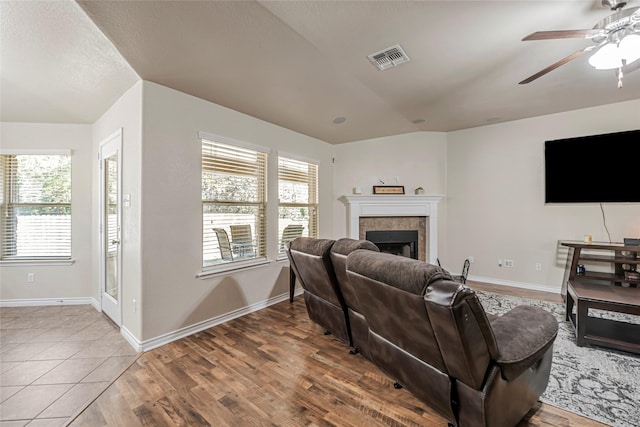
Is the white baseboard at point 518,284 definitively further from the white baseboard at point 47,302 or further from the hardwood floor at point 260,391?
the white baseboard at point 47,302

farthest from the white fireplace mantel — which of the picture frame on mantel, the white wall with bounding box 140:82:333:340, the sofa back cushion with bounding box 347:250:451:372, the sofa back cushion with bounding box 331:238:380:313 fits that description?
the sofa back cushion with bounding box 347:250:451:372

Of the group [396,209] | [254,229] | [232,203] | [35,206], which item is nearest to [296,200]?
[254,229]

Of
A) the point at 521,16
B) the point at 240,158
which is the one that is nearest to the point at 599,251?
the point at 521,16

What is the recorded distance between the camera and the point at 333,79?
2.97 meters

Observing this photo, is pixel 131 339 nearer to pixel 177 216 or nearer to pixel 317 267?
pixel 177 216

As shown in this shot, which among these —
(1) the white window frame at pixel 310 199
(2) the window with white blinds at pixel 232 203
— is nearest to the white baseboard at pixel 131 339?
(2) the window with white blinds at pixel 232 203

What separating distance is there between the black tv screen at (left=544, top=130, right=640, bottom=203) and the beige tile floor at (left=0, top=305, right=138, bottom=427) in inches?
236

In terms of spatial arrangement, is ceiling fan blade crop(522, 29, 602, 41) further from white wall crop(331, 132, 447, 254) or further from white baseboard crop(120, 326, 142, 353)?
white baseboard crop(120, 326, 142, 353)

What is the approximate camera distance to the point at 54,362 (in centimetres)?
240

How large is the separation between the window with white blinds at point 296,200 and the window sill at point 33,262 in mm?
3107

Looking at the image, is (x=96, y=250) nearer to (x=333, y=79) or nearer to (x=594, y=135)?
(x=333, y=79)

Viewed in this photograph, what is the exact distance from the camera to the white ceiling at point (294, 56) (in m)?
1.96

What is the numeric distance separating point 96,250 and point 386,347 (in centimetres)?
417

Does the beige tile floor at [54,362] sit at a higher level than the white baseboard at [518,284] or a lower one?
lower
